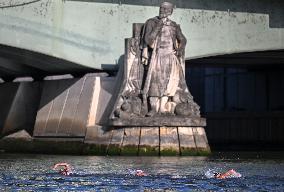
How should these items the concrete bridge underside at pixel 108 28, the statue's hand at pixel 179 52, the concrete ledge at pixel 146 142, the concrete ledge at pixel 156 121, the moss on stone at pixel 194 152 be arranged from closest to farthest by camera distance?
the concrete ledge at pixel 146 142
the moss on stone at pixel 194 152
the concrete ledge at pixel 156 121
the statue's hand at pixel 179 52
the concrete bridge underside at pixel 108 28

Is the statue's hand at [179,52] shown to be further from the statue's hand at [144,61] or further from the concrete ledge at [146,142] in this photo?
the concrete ledge at [146,142]

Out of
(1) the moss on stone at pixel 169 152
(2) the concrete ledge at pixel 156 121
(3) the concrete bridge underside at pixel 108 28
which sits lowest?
(1) the moss on stone at pixel 169 152

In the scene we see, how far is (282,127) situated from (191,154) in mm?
26028

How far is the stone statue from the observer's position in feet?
135

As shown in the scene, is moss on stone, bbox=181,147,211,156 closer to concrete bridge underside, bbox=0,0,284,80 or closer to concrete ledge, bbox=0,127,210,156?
concrete ledge, bbox=0,127,210,156

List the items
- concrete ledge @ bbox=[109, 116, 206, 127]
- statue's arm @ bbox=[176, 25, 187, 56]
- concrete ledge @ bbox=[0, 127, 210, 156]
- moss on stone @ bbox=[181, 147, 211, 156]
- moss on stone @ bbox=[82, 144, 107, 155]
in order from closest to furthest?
1. concrete ledge @ bbox=[0, 127, 210, 156]
2. moss on stone @ bbox=[181, 147, 211, 156]
3. concrete ledge @ bbox=[109, 116, 206, 127]
4. moss on stone @ bbox=[82, 144, 107, 155]
5. statue's arm @ bbox=[176, 25, 187, 56]

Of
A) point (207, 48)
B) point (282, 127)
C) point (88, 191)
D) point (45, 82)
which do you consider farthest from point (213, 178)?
point (282, 127)

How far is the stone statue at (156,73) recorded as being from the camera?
41.3m

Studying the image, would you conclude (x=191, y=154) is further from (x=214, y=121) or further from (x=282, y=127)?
(x=214, y=121)

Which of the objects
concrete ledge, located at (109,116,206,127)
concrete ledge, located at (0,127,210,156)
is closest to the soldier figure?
concrete ledge, located at (109,116,206,127)

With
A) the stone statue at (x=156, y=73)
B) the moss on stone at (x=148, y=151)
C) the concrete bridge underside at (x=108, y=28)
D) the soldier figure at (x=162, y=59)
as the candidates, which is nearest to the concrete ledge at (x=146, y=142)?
the moss on stone at (x=148, y=151)

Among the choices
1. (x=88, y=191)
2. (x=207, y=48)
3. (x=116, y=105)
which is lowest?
(x=88, y=191)

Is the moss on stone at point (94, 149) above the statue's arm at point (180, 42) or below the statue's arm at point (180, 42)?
below

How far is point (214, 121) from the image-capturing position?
2852 inches
